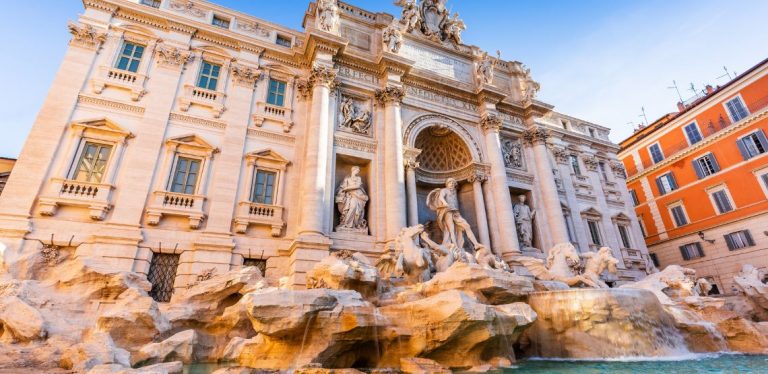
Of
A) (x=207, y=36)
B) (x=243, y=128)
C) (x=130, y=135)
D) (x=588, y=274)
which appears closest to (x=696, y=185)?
(x=588, y=274)

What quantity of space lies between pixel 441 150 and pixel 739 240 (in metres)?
17.1

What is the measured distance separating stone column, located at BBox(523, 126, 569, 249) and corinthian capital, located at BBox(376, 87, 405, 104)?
25.6 feet

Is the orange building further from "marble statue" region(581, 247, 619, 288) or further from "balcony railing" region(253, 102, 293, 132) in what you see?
"balcony railing" region(253, 102, 293, 132)

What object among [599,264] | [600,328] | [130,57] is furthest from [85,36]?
[599,264]

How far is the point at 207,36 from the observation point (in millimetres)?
13742

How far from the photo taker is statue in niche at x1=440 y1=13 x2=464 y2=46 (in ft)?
61.2

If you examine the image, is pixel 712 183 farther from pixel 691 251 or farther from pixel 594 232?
pixel 594 232

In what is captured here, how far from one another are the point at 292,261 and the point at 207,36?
31.6 feet

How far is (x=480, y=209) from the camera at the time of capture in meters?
15.2

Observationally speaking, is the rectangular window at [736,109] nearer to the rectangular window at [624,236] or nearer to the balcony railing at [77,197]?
the rectangular window at [624,236]

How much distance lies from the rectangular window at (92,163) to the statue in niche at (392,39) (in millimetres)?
10987

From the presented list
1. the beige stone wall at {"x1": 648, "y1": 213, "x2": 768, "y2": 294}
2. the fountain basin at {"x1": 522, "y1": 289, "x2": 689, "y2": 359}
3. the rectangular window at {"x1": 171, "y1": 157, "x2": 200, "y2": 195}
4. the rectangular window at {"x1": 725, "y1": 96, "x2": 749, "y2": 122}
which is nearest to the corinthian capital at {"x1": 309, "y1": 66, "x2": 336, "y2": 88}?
the rectangular window at {"x1": 171, "y1": 157, "x2": 200, "y2": 195}

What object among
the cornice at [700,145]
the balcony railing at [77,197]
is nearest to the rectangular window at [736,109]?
the cornice at [700,145]

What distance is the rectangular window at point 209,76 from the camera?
1312cm
